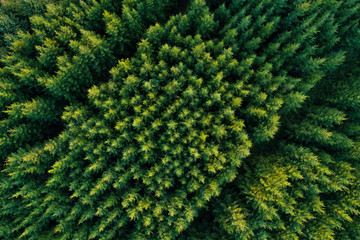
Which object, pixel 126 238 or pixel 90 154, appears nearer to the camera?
pixel 90 154

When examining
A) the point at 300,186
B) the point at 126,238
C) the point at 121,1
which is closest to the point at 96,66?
the point at 121,1

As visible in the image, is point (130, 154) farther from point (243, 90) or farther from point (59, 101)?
point (243, 90)

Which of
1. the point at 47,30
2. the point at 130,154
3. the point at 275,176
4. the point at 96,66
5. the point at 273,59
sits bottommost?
the point at 275,176

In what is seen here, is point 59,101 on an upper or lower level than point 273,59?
upper

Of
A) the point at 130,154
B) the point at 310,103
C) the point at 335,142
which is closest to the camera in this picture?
the point at 130,154

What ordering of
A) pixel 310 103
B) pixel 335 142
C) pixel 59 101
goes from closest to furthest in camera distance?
pixel 335 142
pixel 59 101
pixel 310 103

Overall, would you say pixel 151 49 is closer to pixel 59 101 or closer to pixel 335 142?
pixel 59 101

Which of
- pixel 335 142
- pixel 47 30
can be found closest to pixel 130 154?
pixel 47 30
